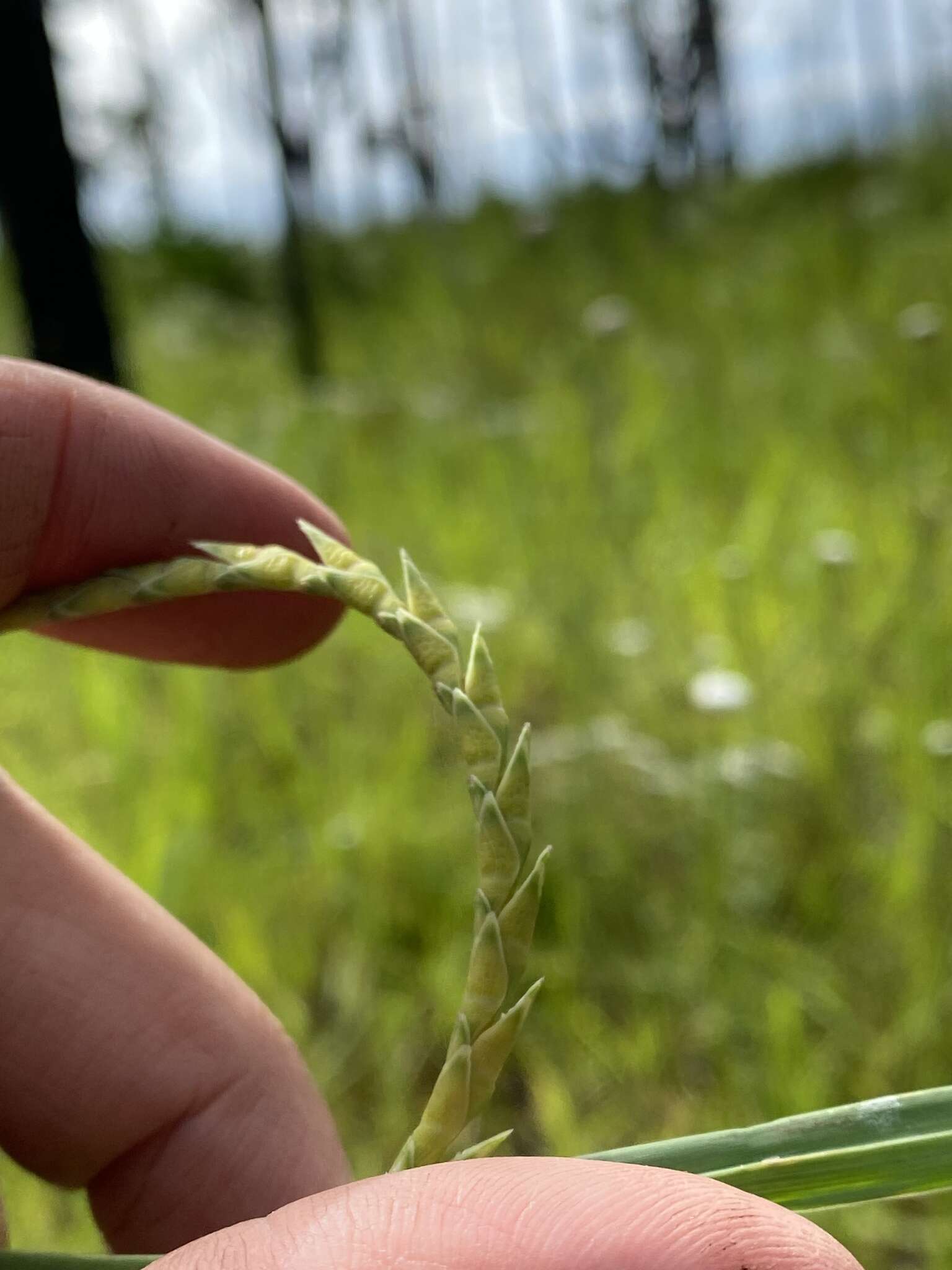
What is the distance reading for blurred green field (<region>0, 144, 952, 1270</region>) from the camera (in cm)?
69

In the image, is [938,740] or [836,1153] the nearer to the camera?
[836,1153]

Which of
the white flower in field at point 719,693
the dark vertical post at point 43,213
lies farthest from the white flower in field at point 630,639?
the dark vertical post at point 43,213

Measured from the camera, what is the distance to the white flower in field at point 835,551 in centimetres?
92

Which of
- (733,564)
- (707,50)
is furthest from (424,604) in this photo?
(707,50)

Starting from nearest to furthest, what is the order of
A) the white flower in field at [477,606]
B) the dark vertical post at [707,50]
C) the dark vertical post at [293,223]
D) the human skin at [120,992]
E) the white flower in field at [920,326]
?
1. the human skin at [120,992]
2. the white flower in field at [477,606]
3. the white flower in field at [920,326]
4. the dark vertical post at [293,223]
5. the dark vertical post at [707,50]

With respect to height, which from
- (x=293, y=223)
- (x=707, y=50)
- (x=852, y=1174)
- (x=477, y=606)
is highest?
(x=707, y=50)

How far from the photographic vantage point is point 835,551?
Result: 0.95m

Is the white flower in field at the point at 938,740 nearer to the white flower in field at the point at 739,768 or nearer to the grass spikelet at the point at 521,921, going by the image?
the white flower in field at the point at 739,768

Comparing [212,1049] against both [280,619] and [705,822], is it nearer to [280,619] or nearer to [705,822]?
[280,619]

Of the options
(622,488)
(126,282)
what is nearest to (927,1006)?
(622,488)

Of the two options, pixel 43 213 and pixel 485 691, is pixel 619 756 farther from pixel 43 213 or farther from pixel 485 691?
pixel 43 213

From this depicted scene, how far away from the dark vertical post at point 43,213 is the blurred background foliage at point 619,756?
150 millimetres

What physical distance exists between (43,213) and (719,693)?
1468 millimetres

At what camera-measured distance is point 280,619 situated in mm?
510
